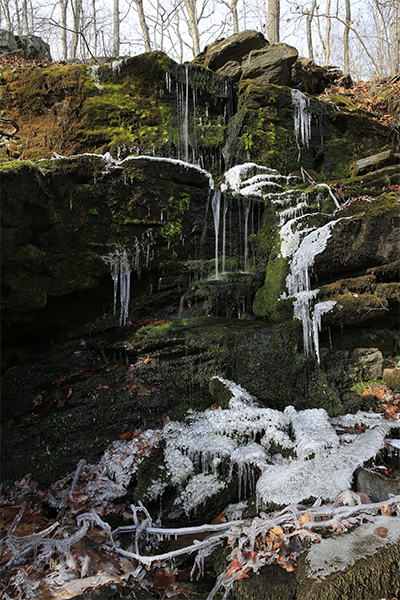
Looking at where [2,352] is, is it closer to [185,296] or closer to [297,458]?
[185,296]

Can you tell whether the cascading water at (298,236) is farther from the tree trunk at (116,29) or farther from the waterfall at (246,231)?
the tree trunk at (116,29)

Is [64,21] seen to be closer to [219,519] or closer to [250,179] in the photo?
[250,179]

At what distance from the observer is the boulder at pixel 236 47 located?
11.5 m

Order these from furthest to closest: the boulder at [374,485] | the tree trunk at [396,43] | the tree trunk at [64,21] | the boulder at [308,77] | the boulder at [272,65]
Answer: the tree trunk at [64,21] → the tree trunk at [396,43] → the boulder at [308,77] → the boulder at [272,65] → the boulder at [374,485]

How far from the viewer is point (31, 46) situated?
13242mm

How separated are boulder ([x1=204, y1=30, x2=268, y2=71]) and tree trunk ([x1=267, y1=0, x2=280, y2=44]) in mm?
2215

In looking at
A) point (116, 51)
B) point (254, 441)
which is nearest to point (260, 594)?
point (254, 441)

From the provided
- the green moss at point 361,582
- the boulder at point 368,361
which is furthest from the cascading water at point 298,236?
the green moss at point 361,582

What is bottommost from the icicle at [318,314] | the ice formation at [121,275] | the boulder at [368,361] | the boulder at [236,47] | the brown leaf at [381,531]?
the brown leaf at [381,531]

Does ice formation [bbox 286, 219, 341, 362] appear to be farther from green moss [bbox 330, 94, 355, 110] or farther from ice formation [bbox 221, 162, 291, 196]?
green moss [bbox 330, 94, 355, 110]

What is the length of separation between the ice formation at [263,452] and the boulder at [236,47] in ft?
39.8

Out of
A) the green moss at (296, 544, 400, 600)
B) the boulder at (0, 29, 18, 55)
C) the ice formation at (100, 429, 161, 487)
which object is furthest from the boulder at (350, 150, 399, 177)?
the boulder at (0, 29, 18, 55)

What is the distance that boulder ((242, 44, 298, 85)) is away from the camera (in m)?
10.6

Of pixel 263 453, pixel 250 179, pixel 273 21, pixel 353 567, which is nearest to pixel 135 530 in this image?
pixel 263 453
